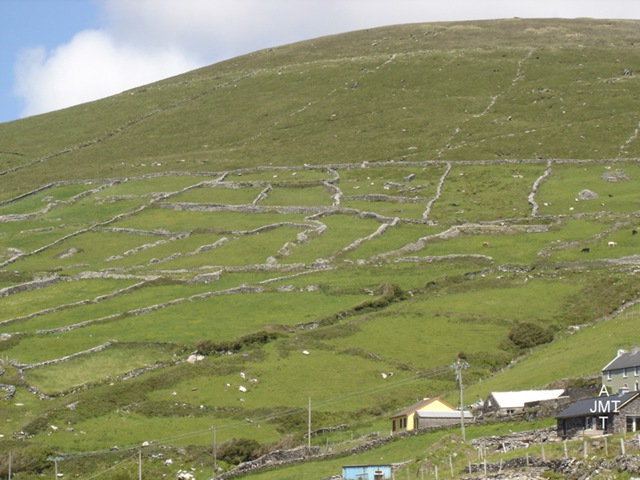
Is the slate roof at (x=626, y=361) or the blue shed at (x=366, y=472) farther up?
the slate roof at (x=626, y=361)

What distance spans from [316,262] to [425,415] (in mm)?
46755

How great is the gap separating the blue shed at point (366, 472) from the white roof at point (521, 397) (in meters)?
12.5

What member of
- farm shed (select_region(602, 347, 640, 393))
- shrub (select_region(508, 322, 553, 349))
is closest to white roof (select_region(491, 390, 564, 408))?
farm shed (select_region(602, 347, 640, 393))

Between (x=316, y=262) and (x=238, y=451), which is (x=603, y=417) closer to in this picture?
(x=238, y=451)

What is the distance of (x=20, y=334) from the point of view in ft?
297

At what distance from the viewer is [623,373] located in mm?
58438

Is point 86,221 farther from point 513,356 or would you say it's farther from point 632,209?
point 513,356

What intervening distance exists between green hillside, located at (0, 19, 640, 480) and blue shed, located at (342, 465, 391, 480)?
416cm

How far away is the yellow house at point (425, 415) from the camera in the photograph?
6272 cm

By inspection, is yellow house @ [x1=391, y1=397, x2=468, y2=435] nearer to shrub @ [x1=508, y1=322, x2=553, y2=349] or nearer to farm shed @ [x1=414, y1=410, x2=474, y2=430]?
farm shed @ [x1=414, y1=410, x2=474, y2=430]

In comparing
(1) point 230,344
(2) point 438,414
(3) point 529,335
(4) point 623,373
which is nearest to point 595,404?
(4) point 623,373

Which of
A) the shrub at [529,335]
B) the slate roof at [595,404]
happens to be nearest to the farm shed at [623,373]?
the slate roof at [595,404]

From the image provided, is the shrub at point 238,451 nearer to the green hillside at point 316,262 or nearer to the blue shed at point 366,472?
the green hillside at point 316,262

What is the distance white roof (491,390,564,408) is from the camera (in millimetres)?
61031
